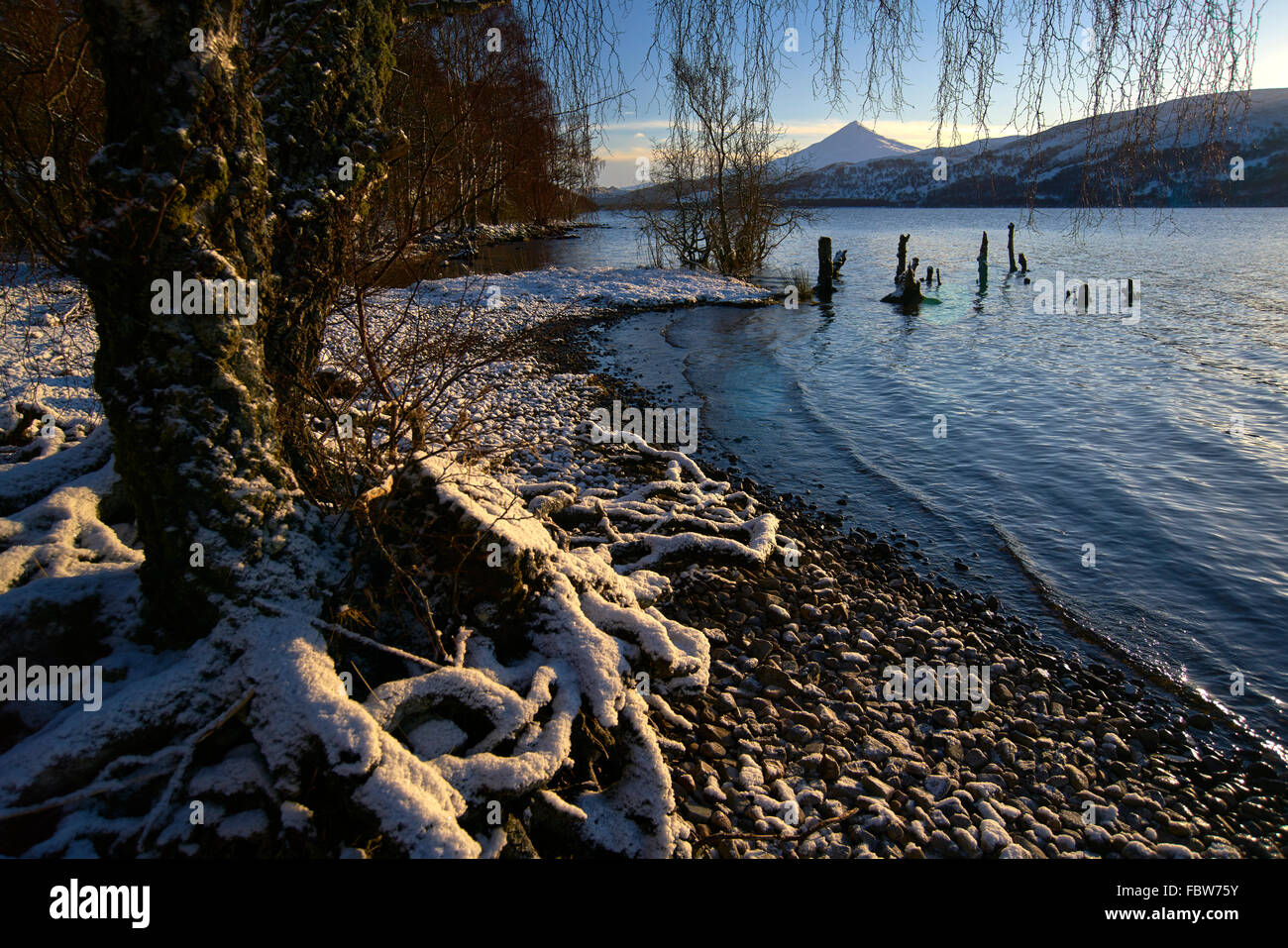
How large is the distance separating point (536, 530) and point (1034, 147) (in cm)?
398

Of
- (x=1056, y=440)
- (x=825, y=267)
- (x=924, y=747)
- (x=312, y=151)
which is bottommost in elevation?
(x=924, y=747)

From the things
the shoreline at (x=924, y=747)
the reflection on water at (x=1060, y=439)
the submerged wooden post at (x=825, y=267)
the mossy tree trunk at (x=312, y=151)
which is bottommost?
the shoreline at (x=924, y=747)

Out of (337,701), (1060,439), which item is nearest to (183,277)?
(337,701)

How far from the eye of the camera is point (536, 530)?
480cm

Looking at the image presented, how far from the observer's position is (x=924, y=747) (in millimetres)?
5203

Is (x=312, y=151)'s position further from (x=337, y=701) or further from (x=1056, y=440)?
(x=1056, y=440)

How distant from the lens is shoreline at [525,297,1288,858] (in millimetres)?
4363

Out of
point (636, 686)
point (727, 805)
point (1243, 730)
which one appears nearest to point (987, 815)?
point (727, 805)

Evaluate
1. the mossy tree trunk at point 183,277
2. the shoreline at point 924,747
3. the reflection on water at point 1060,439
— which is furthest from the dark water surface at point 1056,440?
the mossy tree trunk at point 183,277

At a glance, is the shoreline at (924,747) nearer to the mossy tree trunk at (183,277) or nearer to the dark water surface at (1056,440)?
the dark water surface at (1056,440)

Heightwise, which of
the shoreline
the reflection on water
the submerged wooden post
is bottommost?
the shoreline

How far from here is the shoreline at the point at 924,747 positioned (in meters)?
4.36

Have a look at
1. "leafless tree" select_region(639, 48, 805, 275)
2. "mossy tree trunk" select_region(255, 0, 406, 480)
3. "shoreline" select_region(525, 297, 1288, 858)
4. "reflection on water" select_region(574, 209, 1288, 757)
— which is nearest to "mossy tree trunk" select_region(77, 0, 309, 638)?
"mossy tree trunk" select_region(255, 0, 406, 480)

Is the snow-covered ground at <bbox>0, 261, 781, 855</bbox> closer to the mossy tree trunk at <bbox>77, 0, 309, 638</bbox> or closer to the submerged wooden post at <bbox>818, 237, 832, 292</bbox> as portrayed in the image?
the mossy tree trunk at <bbox>77, 0, 309, 638</bbox>
